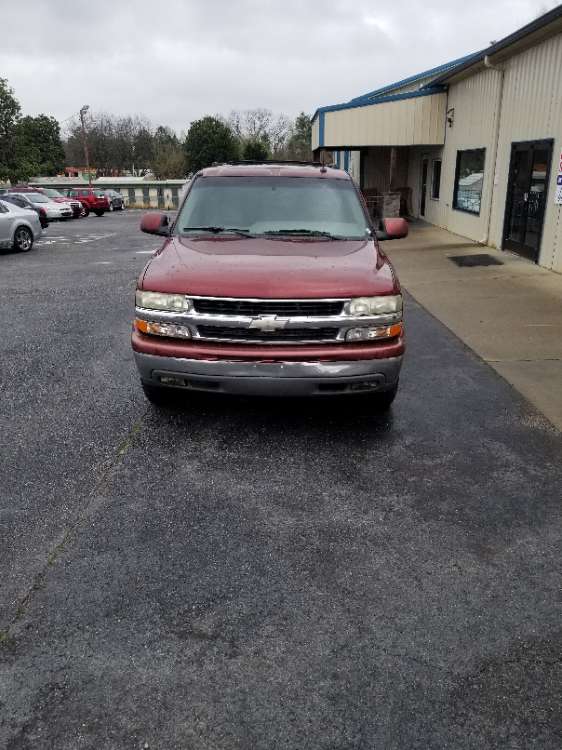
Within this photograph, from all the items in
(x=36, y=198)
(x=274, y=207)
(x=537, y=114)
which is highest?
(x=537, y=114)

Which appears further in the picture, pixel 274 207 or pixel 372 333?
pixel 274 207

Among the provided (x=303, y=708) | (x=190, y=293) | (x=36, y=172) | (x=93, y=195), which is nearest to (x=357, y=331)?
(x=190, y=293)

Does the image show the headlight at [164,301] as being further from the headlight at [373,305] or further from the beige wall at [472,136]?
the beige wall at [472,136]

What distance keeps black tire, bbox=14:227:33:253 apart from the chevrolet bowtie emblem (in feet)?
49.3

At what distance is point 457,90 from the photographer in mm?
18531

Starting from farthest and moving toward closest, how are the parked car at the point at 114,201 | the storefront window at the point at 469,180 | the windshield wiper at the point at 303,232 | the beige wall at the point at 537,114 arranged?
the parked car at the point at 114,201
the storefront window at the point at 469,180
the beige wall at the point at 537,114
the windshield wiper at the point at 303,232

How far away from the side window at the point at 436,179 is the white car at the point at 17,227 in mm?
13352

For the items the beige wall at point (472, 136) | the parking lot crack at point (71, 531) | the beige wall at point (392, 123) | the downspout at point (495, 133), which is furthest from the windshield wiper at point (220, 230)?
the beige wall at point (392, 123)

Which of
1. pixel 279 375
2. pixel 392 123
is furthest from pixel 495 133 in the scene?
pixel 279 375

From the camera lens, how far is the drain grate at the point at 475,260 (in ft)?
43.2

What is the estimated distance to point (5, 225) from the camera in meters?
16.5

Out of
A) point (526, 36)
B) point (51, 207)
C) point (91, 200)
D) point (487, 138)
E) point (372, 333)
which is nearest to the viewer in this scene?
point (372, 333)

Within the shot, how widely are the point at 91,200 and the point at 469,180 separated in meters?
25.7

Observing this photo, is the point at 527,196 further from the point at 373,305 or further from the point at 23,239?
the point at 23,239
